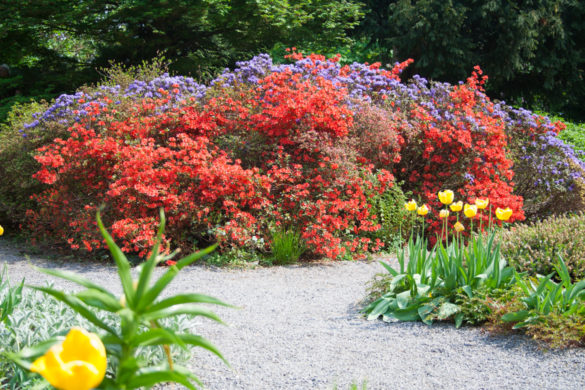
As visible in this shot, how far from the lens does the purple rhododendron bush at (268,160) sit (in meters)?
6.04

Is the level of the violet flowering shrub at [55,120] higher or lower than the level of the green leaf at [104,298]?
lower

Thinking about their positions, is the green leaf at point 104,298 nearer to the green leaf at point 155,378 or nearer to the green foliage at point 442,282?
the green leaf at point 155,378

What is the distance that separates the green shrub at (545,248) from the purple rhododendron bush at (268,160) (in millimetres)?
1763

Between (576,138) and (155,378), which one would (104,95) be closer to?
(155,378)

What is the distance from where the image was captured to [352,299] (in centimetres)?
455

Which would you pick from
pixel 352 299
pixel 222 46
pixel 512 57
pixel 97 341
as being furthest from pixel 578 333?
pixel 222 46

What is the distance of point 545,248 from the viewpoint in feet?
15.4

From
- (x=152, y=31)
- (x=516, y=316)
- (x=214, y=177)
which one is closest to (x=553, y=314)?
(x=516, y=316)

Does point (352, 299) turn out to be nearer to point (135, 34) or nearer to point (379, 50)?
point (135, 34)

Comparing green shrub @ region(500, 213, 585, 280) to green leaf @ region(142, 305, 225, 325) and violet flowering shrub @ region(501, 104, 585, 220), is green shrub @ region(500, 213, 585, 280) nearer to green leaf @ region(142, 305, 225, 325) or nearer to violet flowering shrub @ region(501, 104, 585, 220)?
violet flowering shrub @ region(501, 104, 585, 220)

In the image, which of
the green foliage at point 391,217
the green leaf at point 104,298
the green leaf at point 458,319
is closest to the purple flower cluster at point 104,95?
the green foliage at point 391,217

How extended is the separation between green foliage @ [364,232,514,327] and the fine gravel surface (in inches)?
5.2

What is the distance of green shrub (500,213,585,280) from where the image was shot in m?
4.52

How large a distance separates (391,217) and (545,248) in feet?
7.58
